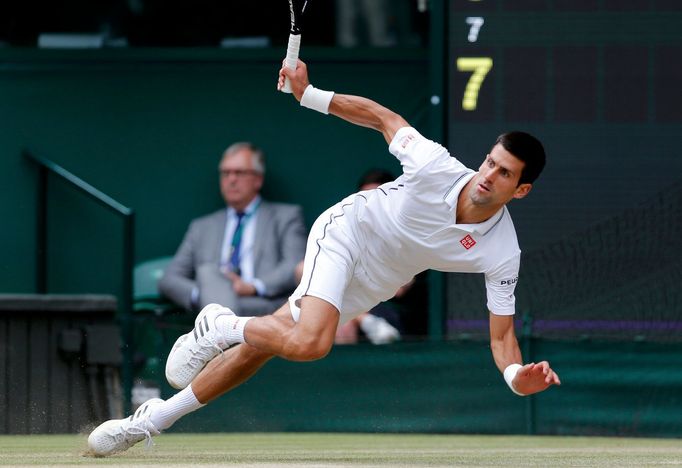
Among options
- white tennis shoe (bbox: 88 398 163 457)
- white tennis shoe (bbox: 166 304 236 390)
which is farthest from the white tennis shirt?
white tennis shoe (bbox: 88 398 163 457)

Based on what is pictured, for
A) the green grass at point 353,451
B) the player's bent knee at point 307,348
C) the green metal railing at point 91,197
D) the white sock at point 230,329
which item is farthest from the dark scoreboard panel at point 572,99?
the player's bent knee at point 307,348

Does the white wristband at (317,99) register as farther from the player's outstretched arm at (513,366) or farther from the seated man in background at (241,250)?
the seated man in background at (241,250)

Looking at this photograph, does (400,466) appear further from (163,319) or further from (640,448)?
(163,319)

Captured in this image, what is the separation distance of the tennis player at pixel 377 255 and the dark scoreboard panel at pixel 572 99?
3.18 m

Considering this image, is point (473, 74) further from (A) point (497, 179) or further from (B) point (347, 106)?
(A) point (497, 179)

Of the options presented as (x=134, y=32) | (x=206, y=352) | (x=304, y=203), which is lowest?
(x=206, y=352)

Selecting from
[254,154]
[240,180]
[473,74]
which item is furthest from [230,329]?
[254,154]

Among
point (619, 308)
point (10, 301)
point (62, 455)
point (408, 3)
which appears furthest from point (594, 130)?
point (62, 455)

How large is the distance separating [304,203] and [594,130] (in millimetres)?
2854

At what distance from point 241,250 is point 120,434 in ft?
14.9

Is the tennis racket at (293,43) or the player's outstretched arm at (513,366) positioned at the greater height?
the tennis racket at (293,43)

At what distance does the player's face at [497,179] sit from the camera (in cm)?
789

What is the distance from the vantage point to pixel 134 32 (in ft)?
44.6

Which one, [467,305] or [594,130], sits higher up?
[594,130]
